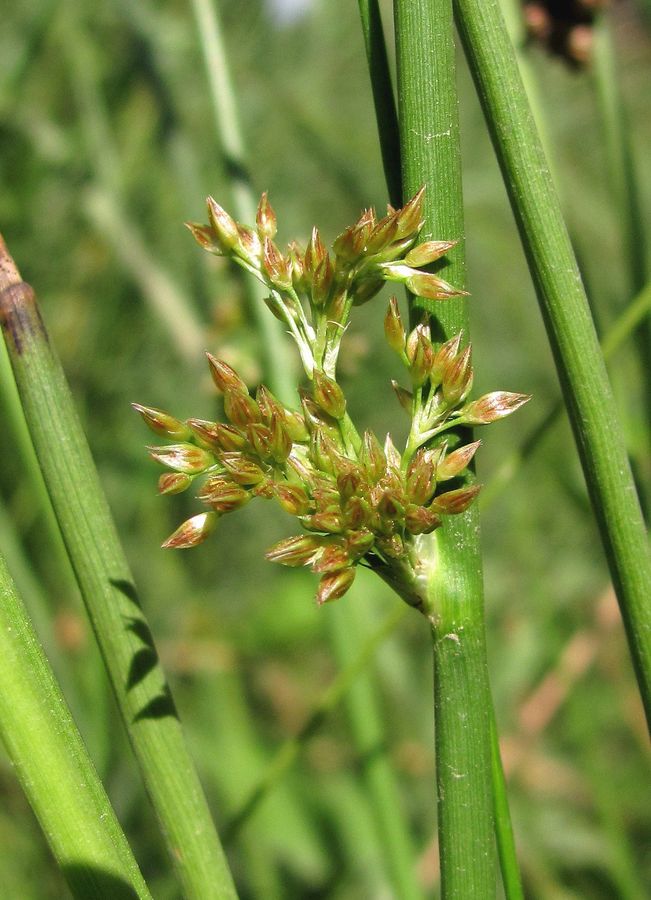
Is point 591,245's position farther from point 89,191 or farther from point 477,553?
point 477,553

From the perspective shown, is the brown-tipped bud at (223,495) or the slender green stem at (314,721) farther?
the slender green stem at (314,721)

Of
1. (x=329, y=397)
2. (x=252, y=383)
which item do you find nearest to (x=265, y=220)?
(x=329, y=397)

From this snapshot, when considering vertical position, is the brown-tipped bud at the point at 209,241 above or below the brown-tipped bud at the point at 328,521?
above

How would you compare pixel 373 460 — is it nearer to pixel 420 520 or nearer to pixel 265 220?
pixel 420 520

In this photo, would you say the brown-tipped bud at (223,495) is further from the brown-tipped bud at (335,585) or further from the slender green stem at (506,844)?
the slender green stem at (506,844)

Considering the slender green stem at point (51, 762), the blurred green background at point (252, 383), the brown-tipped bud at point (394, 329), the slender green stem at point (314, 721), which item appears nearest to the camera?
the slender green stem at point (51, 762)

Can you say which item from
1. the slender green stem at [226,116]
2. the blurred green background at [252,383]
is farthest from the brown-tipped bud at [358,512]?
the blurred green background at [252,383]

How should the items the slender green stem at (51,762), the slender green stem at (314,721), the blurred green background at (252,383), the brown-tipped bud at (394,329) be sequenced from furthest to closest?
the blurred green background at (252,383) < the slender green stem at (314,721) < the brown-tipped bud at (394,329) < the slender green stem at (51,762)
